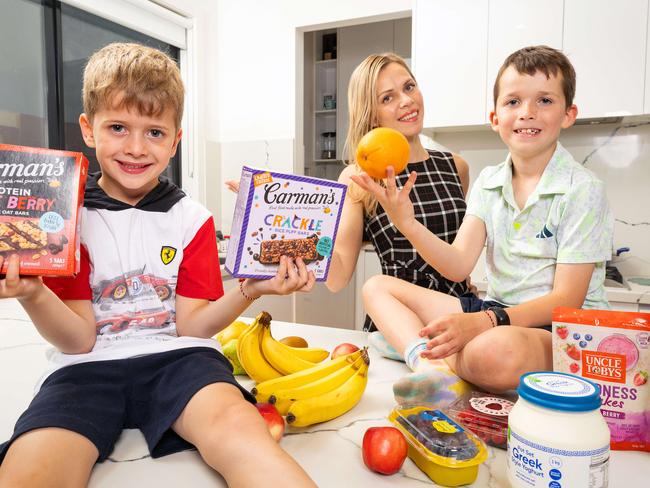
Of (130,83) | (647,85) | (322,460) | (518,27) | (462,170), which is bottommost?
(322,460)

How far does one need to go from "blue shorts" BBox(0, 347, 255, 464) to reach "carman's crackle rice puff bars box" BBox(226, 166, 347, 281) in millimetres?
200

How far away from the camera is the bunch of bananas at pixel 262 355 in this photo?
1.01m

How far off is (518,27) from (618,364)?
6.66 feet

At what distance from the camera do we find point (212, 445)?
73 centimetres

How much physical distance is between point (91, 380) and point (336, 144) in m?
3.90

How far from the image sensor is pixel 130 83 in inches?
37.7

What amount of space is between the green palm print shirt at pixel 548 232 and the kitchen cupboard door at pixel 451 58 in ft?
4.25

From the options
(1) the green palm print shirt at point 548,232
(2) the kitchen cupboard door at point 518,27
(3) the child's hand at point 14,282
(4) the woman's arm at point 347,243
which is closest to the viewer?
(3) the child's hand at point 14,282

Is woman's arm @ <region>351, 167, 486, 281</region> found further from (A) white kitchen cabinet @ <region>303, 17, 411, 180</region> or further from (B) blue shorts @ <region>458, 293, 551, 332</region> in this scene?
(A) white kitchen cabinet @ <region>303, 17, 411, 180</region>

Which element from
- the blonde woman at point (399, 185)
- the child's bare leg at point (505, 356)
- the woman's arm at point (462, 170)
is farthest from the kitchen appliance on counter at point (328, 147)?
the child's bare leg at point (505, 356)

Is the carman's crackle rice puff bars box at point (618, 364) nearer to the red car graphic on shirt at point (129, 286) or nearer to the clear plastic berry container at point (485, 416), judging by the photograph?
the clear plastic berry container at point (485, 416)

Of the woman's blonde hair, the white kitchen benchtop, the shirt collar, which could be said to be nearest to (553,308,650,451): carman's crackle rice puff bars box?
the white kitchen benchtop

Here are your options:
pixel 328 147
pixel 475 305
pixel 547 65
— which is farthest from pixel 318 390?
pixel 328 147

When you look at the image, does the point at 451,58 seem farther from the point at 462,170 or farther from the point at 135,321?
the point at 135,321
